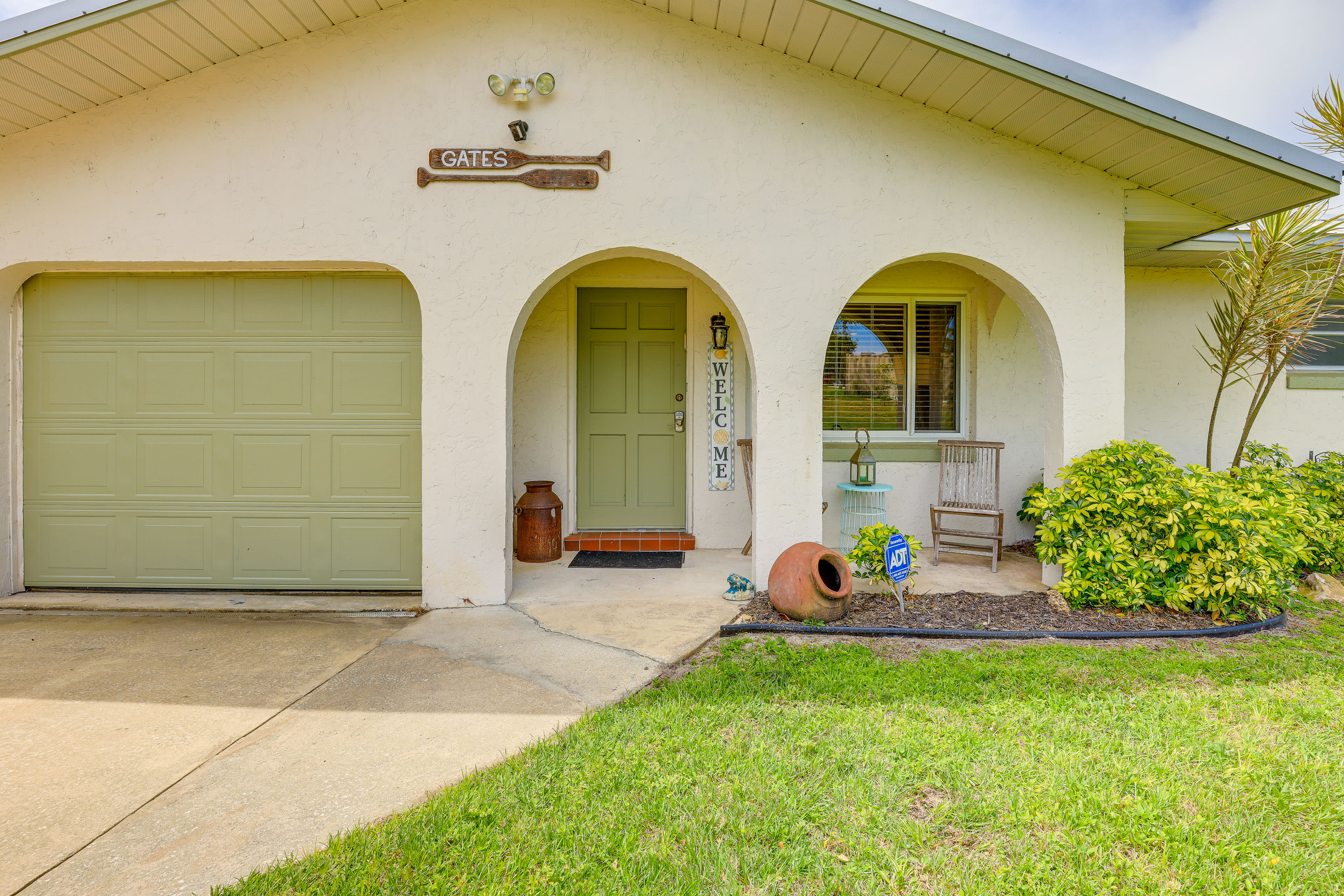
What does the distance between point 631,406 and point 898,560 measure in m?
2.86

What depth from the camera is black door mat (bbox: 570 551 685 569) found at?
502cm

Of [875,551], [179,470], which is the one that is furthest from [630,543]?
[179,470]

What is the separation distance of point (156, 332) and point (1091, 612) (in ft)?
21.1

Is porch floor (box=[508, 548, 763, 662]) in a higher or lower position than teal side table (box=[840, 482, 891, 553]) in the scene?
lower

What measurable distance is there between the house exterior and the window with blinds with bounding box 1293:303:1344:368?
2735mm

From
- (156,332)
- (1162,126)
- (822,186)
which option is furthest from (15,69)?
(1162,126)

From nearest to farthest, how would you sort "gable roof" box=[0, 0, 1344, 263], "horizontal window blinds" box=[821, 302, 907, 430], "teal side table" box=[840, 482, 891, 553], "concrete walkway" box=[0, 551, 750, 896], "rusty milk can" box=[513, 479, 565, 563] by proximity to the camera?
1. "concrete walkway" box=[0, 551, 750, 896]
2. "gable roof" box=[0, 0, 1344, 263]
3. "rusty milk can" box=[513, 479, 565, 563]
4. "teal side table" box=[840, 482, 891, 553]
5. "horizontal window blinds" box=[821, 302, 907, 430]

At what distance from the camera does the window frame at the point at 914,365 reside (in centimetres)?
579

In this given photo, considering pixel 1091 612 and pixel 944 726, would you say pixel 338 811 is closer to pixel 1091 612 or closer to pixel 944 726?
pixel 944 726

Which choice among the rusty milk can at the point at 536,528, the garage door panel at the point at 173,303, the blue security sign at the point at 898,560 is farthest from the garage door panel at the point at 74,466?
the blue security sign at the point at 898,560

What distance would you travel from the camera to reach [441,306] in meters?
4.09

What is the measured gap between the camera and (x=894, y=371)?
233 inches

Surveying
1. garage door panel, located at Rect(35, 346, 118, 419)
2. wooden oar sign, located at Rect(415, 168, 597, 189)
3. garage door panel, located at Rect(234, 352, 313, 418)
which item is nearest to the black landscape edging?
wooden oar sign, located at Rect(415, 168, 597, 189)

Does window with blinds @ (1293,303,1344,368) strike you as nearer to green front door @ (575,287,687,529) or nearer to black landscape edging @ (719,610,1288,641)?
black landscape edging @ (719,610,1288,641)
